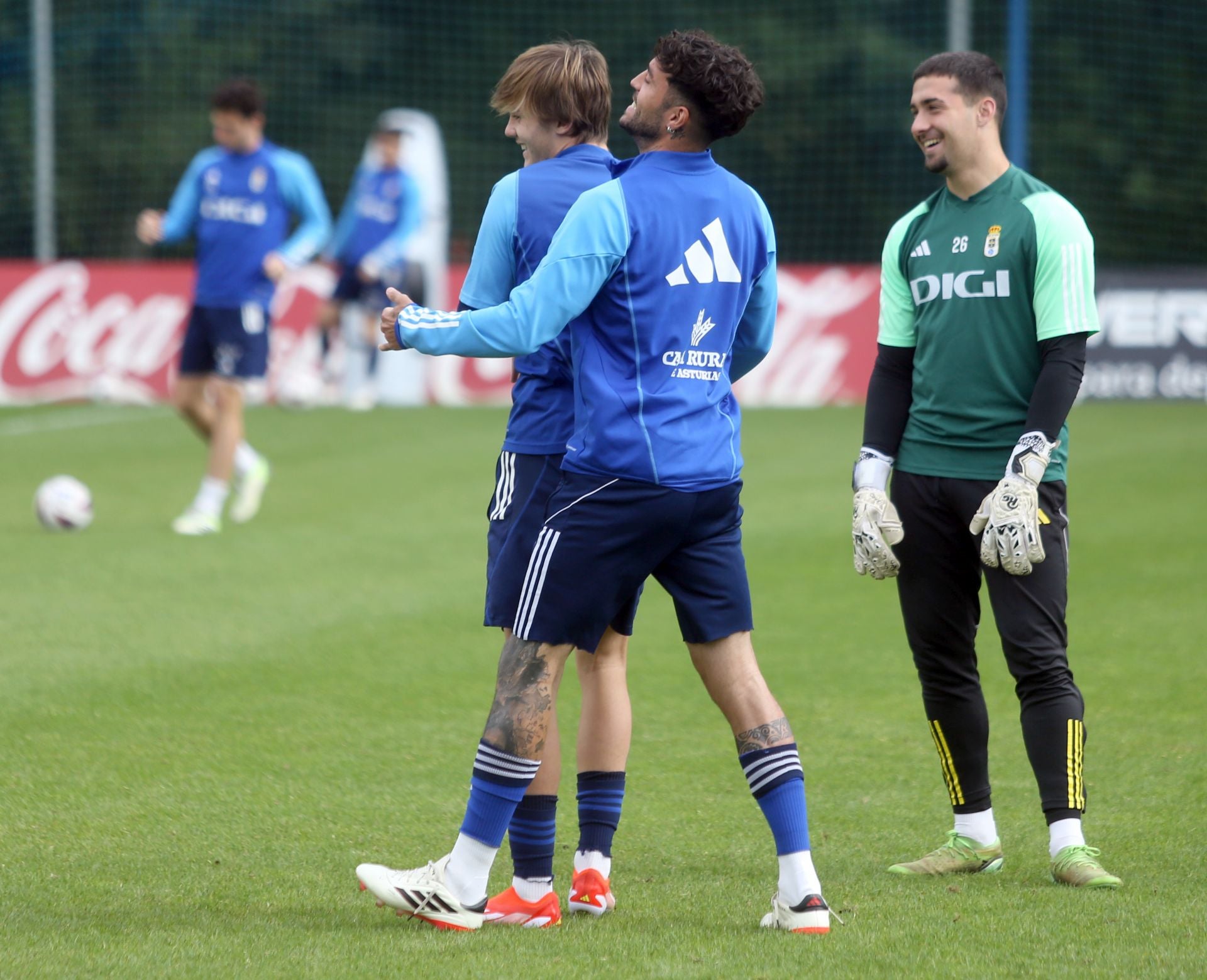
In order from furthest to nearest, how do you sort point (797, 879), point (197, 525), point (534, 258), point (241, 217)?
point (241, 217) < point (197, 525) < point (534, 258) < point (797, 879)

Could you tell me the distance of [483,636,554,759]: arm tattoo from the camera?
3.62m

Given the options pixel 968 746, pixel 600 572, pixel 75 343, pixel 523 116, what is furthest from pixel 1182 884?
pixel 75 343

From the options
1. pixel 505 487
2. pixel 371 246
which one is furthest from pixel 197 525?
pixel 371 246

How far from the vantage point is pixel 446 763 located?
17.2 feet

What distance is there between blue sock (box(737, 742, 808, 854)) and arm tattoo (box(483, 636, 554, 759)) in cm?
48

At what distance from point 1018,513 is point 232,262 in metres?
6.89

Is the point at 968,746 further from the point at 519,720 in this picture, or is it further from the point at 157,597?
the point at 157,597

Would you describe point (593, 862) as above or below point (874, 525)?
below

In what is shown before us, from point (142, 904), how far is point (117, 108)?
23.5 meters

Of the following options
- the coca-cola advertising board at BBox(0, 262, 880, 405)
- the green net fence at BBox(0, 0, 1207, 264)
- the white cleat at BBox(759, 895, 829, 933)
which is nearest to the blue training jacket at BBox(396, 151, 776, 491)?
the white cleat at BBox(759, 895, 829, 933)

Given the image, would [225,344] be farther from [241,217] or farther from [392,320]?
[392,320]

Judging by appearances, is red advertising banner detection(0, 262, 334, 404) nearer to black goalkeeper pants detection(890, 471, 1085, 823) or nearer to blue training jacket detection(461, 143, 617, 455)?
black goalkeeper pants detection(890, 471, 1085, 823)

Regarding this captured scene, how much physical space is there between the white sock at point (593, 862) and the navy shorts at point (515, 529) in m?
0.53

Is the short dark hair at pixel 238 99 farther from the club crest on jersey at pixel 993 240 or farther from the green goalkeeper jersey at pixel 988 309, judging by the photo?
the club crest on jersey at pixel 993 240
